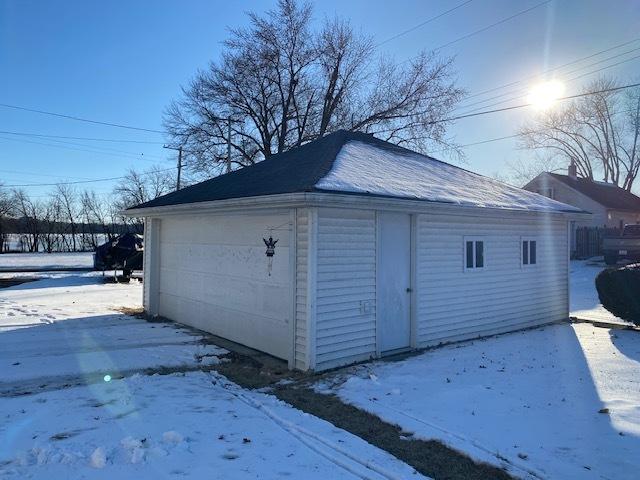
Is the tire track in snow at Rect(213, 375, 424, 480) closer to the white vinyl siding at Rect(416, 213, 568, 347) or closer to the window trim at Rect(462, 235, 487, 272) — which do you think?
the white vinyl siding at Rect(416, 213, 568, 347)

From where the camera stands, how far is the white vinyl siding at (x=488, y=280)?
326 inches

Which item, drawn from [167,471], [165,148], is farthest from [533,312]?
[165,148]

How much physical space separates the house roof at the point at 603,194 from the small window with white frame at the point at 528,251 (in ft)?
83.4

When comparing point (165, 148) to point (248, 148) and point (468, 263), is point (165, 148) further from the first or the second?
point (468, 263)

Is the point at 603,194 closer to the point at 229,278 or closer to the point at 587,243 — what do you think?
the point at 587,243

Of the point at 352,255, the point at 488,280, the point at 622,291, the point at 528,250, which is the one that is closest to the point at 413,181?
the point at 352,255

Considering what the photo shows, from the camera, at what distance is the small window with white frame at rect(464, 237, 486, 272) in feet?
29.6

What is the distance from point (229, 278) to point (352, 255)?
2.70 m

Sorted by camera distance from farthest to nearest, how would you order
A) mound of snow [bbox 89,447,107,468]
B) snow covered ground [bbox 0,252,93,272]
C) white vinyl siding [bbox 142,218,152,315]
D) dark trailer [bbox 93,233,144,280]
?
snow covered ground [bbox 0,252,93,272] < dark trailer [bbox 93,233,144,280] < white vinyl siding [bbox 142,218,152,315] < mound of snow [bbox 89,447,107,468]

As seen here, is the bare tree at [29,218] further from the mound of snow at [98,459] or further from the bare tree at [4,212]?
the mound of snow at [98,459]

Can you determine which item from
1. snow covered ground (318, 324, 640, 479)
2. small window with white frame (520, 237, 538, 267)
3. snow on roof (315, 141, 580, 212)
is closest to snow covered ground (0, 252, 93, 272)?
snow on roof (315, 141, 580, 212)

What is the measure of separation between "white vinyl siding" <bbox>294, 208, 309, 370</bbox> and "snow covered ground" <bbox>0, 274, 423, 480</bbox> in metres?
1.08

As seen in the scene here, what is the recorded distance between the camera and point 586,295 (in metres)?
15.8

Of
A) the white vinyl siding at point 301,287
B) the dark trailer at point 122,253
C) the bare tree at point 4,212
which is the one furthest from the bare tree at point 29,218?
the white vinyl siding at point 301,287
